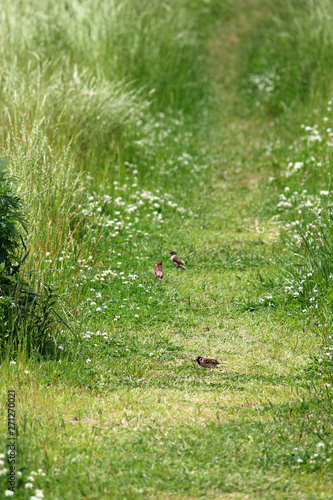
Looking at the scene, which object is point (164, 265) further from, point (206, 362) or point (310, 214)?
point (206, 362)

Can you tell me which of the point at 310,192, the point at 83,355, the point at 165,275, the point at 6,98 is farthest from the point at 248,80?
the point at 83,355

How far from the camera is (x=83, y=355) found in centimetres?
570

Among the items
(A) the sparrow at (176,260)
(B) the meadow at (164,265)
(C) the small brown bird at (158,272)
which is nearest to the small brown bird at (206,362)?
(B) the meadow at (164,265)

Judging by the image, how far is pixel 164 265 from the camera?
7.96 metres

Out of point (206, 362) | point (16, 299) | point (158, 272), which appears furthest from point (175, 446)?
point (158, 272)

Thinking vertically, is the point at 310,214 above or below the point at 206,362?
above

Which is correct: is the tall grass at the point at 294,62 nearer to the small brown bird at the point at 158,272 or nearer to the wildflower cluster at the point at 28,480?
the small brown bird at the point at 158,272

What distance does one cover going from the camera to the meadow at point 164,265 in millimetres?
4285

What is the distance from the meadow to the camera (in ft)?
14.1

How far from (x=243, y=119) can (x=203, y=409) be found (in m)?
9.79

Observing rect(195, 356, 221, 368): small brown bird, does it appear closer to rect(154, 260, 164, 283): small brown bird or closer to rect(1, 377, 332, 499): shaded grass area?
rect(1, 377, 332, 499): shaded grass area

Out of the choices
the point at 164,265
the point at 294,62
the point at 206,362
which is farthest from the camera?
the point at 294,62

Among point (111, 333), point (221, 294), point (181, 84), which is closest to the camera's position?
point (111, 333)

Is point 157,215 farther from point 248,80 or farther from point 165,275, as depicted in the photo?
point 248,80
